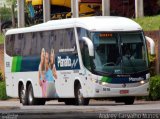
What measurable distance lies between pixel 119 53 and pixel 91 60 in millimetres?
1101

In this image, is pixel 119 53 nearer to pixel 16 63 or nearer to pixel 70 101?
pixel 70 101

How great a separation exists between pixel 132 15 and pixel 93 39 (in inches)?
615

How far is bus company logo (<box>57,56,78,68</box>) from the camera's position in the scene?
31122 mm

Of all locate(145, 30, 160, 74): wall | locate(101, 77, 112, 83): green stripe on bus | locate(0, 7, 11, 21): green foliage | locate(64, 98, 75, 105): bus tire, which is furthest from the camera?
locate(0, 7, 11, 21): green foliage

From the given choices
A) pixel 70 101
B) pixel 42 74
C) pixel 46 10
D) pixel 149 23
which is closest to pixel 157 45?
pixel 149 23

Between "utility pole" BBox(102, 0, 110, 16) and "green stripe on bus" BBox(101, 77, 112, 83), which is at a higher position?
"utility pole" BBox(102, 0, 110, 16)

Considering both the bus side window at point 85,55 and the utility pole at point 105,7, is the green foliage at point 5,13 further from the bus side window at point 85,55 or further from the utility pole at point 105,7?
the bus side window at point 85,55

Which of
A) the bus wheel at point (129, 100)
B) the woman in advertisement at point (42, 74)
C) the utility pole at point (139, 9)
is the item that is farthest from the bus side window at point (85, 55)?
the utility pole at point (139, 9)

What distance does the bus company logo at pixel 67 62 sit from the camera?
1225 inches

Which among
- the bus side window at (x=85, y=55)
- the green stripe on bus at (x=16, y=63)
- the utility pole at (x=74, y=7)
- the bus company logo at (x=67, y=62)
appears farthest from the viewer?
the utility pole at (x=74, y=7)

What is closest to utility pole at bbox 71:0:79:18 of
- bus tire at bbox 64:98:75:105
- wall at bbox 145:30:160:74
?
wall at bbox 145:30:160:74

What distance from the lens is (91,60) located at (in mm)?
29578

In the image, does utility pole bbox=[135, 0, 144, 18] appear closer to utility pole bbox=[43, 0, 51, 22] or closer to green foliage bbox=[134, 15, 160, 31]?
A: green foliage bbox=[134, 15, 160, 31]

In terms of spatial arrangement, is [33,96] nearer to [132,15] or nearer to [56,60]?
[56,60]
